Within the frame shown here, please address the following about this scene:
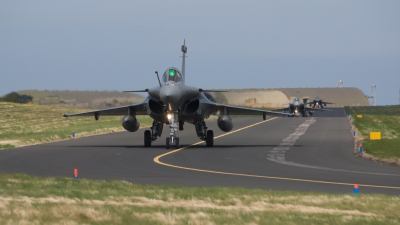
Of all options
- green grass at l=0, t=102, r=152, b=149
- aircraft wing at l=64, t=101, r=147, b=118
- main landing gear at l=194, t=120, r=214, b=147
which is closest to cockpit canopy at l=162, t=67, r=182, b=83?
aircraft wing at l=64, t=101, r=147, b=118

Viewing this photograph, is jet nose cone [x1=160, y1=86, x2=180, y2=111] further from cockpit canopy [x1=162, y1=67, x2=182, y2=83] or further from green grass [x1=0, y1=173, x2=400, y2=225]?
green grass [x1=0, y1=173, x2=400, y2=225]

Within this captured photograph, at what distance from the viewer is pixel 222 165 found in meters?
23.0

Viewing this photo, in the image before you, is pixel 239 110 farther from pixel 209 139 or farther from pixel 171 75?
pixel 171 75

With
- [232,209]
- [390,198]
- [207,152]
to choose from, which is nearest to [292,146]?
[207,152]

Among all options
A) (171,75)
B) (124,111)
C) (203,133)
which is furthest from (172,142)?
(124,111)

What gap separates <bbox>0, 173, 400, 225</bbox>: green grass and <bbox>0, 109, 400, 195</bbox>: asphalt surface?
213 cm

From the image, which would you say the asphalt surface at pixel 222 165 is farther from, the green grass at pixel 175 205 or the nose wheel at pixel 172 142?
the green grass at pixel 175 205

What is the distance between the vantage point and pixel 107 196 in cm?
1352

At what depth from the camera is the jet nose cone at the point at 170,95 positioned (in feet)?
92.9

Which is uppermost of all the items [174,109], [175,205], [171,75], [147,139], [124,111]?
[171,75]

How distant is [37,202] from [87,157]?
1411 centimetres

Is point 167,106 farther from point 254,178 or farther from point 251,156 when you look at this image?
point 254,178

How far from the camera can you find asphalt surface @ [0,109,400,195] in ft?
58.1

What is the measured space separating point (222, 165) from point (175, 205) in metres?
10.8
